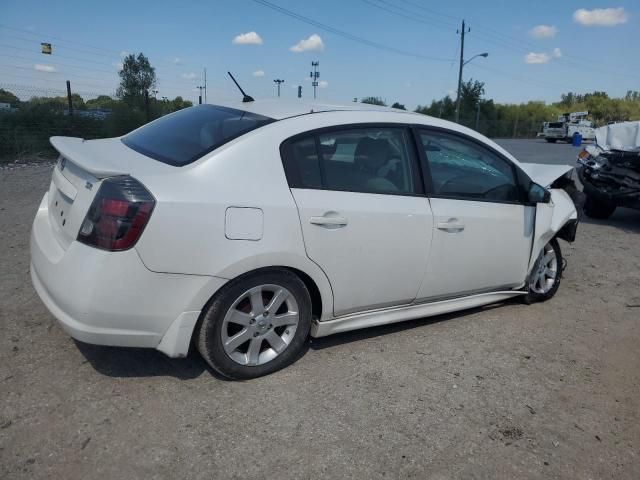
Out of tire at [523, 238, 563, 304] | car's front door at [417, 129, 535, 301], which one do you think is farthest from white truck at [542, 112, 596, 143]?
car's front door at [417, 129, 535, 301]

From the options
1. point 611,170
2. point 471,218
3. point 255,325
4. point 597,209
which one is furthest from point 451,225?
point 597,209

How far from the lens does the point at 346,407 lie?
2791 millimetres

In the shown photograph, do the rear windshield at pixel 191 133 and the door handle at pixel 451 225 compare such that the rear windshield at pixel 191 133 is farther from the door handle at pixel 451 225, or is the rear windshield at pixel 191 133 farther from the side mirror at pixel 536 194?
the side mirror at pixel 536 194

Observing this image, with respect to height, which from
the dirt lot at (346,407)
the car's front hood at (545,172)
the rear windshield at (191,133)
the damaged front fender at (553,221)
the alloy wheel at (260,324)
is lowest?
the dirt lot at (346,407)

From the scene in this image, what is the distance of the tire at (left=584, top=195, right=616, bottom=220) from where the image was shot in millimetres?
8227

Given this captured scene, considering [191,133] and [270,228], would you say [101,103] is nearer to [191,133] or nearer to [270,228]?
[191,133]

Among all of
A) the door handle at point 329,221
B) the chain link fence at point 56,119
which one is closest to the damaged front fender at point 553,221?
the door handle at point 329,221

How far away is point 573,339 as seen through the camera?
3.80m

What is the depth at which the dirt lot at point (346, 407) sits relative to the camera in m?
2.35

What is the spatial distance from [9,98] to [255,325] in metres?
12.8

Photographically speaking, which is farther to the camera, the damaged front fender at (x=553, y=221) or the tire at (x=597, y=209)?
the tire at (x=597, y=209)

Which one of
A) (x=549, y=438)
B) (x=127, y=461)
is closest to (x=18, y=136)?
(x=127, y=461)

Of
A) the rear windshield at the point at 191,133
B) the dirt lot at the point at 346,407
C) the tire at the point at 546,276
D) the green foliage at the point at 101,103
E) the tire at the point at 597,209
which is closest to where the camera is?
the dirt lot at the point at 346,407

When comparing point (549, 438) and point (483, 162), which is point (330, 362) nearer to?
point (549, 438)
